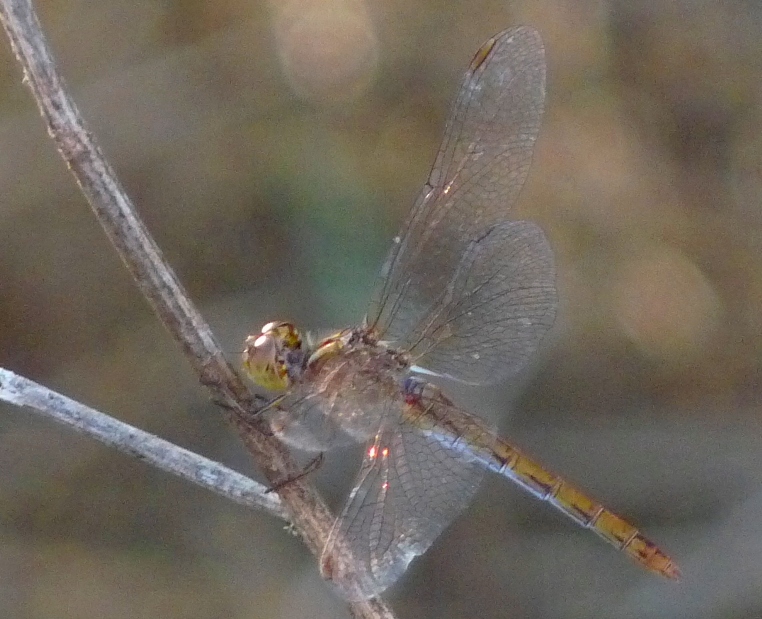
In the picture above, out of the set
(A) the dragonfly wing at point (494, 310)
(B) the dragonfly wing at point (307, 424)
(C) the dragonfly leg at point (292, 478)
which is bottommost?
(C) the dragonfly leg at point (292, 478)

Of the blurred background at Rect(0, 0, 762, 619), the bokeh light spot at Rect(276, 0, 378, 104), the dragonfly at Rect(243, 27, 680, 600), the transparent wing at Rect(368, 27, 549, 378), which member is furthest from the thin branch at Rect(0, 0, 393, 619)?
the bokeh light spot at Rect(276, 0, 378, 104)

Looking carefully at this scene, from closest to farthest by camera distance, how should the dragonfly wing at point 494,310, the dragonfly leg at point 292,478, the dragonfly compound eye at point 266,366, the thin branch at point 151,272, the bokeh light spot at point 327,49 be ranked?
the thin branch at point 151,272 → the dragonfly leg at point 292,478 → the dragonfly compound eye at point 266,366 → the dragonfly wing at point 494,310 → the bokeh light spot at point 327,49

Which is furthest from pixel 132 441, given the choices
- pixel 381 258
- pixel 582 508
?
pixel 381 258

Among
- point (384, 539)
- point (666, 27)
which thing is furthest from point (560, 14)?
point (384, 539)

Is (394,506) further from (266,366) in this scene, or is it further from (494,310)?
(494,310)

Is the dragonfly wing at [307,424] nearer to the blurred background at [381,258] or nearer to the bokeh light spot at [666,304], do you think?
the blurred background at [381,258]

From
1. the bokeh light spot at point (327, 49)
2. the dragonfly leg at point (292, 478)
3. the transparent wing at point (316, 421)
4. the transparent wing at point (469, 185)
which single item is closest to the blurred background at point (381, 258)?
the bokeh light spot at point (327, 49)

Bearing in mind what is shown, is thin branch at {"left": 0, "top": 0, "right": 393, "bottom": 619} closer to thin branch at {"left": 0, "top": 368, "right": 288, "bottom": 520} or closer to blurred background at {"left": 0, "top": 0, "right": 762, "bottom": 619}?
thin branch at {"left": 0, "top": 368, "right": 288, "bottom": 520}
